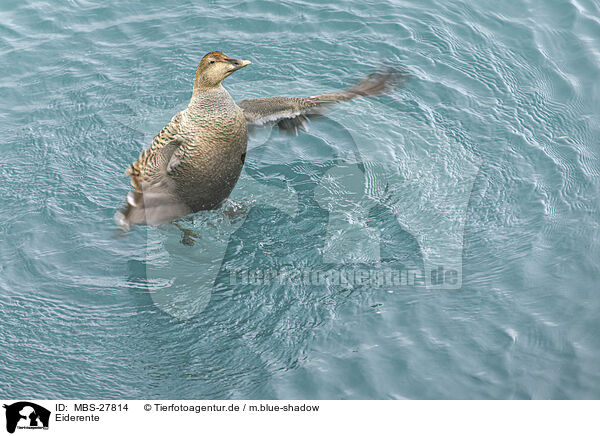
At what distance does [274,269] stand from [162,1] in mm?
5063

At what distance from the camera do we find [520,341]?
4922 millimetres

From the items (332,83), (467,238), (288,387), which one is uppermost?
(332,83)

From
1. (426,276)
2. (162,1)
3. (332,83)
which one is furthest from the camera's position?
(162,1)

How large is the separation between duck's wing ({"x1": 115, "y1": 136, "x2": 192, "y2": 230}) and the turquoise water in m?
0.44

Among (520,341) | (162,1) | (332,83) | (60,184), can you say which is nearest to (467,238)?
(520,341)

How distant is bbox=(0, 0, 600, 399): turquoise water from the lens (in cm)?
485

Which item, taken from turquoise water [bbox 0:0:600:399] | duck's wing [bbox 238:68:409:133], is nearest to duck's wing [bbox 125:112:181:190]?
turquoise water [bbox 0:0:600:399]

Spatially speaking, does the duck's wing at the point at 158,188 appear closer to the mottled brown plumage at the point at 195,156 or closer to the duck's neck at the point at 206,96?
the mottled brown plumage at the point at 195,156

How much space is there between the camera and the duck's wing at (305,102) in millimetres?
6172

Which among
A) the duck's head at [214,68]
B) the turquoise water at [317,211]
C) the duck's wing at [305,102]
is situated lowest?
the turquoise water at [317,211]

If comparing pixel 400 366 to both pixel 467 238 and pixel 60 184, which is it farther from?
pixel 60 184

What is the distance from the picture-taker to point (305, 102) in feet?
20.4
